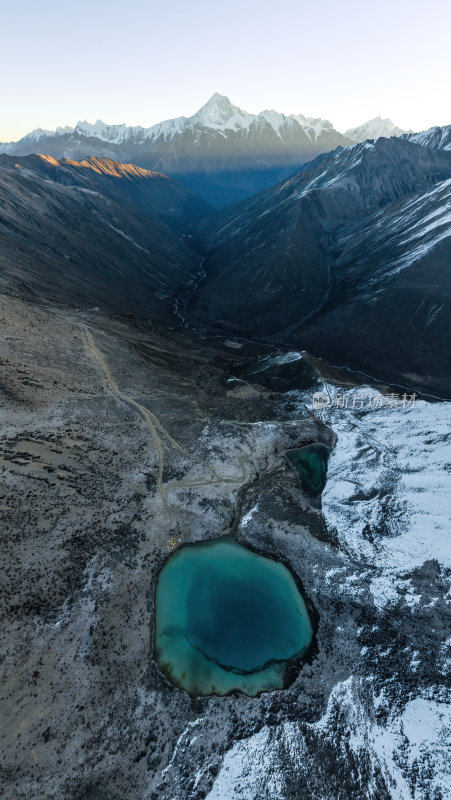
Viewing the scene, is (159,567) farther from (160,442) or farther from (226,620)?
(160,442)

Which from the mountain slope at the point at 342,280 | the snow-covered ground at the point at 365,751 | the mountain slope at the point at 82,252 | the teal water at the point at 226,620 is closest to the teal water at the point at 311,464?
the teal water at the point at 226,620

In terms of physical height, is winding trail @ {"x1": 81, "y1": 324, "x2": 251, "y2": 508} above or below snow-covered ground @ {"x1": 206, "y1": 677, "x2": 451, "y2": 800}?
above

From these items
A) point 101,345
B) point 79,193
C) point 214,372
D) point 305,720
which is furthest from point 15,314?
Result: point 79,193

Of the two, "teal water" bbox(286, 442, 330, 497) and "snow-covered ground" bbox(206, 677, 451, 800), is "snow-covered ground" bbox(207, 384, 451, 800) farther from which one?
"teal water" bbox(286, 442, 330, 497)

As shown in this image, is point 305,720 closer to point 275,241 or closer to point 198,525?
point 198,525

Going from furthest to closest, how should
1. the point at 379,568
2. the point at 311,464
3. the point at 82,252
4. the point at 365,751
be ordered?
the point at 82,252
the point at 311,464
the point at 379,568
the point at 365,751

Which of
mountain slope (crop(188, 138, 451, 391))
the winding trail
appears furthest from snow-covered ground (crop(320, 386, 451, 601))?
mountain slope (crop(188, 138, 451, 391))

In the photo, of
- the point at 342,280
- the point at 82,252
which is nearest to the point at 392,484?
the point at 342,280
